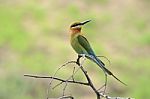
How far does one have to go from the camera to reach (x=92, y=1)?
9.62 metres

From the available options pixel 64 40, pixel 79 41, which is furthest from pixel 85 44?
pixel 64 40

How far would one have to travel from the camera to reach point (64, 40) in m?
8.46

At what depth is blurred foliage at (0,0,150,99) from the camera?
7.10 m

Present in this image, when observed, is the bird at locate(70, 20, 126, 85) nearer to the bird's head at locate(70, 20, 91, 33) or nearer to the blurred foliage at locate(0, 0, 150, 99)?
the bird's head at locate(70, 20, 91, 33)

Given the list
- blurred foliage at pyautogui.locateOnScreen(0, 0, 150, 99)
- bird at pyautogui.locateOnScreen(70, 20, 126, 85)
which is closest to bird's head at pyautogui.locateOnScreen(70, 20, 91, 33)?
bird at pyautogui.locateOnScreen(70, 20, 126, 85)

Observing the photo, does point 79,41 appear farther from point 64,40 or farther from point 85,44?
point 64,40

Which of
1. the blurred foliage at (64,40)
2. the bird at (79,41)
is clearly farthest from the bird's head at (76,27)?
the blurred foliage at (64,40)

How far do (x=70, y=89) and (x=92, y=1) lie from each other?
2.81 m

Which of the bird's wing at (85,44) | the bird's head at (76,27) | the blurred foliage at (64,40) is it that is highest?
the bird's head at (76,27)

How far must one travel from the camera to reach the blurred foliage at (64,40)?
7.10 metres

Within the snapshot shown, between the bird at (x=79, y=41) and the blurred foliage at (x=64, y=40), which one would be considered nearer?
the bird at (x=79, y=41)

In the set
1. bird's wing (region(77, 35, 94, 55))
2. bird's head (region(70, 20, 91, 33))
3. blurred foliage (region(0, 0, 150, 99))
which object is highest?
bird's head (region(70, 20, 91, 33))

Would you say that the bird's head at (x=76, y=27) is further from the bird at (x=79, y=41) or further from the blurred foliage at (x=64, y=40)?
the blurred foliage at (x=64, y=40)

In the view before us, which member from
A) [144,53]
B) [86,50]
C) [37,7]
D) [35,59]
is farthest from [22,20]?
[86,50]
